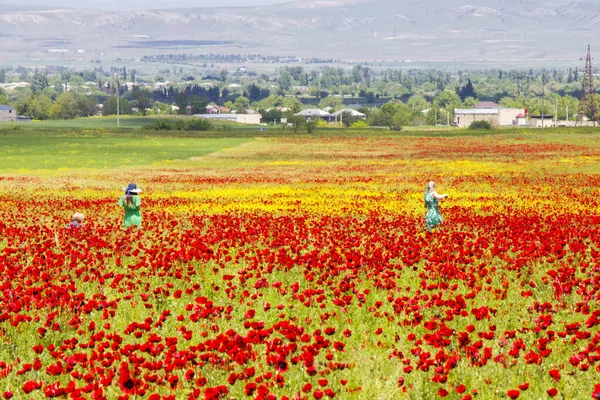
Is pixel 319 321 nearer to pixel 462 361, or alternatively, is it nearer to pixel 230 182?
pixel 462 361

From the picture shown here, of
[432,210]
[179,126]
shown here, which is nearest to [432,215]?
[432,210]

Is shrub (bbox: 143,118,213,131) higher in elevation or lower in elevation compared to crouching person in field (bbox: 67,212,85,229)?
lower

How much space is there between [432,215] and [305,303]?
11904 millimetres

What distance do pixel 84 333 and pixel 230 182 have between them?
3655 centimetres

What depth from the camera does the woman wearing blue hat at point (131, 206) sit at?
78.4 feet

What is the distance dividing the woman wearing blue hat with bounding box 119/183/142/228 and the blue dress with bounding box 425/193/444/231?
23.6 ft

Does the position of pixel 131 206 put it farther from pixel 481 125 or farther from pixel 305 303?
pixel 481 125

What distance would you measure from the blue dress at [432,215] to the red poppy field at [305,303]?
1.22 ft

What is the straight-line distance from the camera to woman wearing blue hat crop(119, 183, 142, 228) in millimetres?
23891

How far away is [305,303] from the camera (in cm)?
1160

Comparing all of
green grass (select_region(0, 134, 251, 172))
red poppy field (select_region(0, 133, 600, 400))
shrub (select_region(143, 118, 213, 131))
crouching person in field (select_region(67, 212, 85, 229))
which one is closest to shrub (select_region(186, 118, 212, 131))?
shrub (select_region(143, 118, 213, 131))

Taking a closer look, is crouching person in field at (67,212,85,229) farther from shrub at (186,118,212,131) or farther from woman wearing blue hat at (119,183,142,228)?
shrub at (186,118,212,131)

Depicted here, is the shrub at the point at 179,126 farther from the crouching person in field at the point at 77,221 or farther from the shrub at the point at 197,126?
the crouching person in field at the point at 77,221

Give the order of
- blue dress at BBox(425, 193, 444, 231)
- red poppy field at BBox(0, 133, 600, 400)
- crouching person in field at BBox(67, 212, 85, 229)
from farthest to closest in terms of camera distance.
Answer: blue dress at BBox(425, 193, 444, 231)
crouching person in field at BBox(67, 212, 85, 229)
red poppy field at BBox(0, 133, 600, 400)
